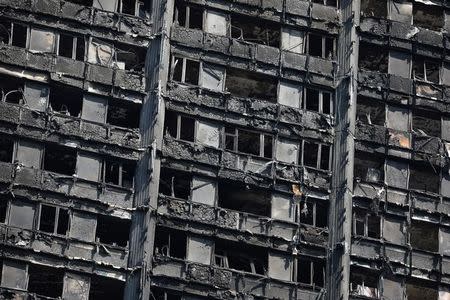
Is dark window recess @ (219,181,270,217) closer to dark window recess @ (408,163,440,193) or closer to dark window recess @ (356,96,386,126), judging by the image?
dark window recess @ (356,96,386,126)

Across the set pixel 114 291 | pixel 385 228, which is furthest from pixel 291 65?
pixel 114 291

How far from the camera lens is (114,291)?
228 feet

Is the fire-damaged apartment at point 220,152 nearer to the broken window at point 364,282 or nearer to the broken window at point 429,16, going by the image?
the broken window at point 364,282

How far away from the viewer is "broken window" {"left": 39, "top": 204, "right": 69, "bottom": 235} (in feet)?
228

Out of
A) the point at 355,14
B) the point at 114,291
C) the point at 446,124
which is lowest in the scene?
the point at 114,291

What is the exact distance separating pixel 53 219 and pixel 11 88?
6760mm

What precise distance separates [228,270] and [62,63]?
12286 mm

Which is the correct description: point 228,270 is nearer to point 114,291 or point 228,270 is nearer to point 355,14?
point 114,291

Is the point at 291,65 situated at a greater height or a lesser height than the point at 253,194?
greater

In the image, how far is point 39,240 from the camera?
6869 centimetres

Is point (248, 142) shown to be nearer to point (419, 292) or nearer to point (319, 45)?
point (319, 45)

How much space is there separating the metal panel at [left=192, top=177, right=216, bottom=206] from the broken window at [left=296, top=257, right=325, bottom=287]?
4.87 m

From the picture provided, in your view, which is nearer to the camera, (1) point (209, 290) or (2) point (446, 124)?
(1) point (209, 290)

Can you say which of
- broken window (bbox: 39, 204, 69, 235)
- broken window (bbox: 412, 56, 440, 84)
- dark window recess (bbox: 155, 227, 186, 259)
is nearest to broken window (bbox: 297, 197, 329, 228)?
dark window recess (bbox: 155, 227, 186, 259)
